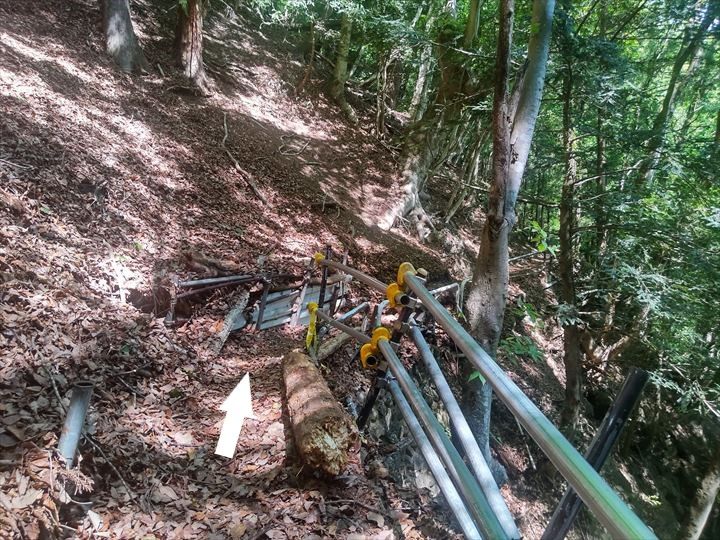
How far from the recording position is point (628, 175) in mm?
7562

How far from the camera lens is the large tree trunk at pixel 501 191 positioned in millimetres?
4820

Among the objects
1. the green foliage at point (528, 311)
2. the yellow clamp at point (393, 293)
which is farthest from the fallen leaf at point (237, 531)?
the green foliage at point (528, 311)

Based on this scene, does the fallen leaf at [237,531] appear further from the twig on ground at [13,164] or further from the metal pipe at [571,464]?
the twig on ground at [13,164]

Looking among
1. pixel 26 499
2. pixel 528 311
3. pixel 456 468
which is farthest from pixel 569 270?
pixel 26 499

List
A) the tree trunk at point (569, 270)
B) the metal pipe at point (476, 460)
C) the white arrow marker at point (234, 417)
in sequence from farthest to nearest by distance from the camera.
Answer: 1. the tree trunk at point (569, 270)
2. the white arrow marker at point (234, 417)
3. the metal pipe at point (476, 460)

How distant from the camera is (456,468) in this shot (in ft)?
4.88

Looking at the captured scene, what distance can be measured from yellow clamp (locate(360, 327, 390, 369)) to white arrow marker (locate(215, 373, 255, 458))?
88 centimetres

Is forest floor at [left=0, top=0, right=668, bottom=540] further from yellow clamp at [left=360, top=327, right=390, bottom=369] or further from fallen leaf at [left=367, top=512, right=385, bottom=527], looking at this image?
yellow clamp at [left=360, top=327, right=390, bottom=369]

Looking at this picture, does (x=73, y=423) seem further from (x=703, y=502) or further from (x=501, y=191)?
(x=703, y=502)

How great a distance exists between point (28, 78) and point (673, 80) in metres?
12.0

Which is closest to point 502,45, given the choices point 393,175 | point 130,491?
point 130,491

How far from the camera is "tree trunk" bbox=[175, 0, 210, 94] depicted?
961 centimetres

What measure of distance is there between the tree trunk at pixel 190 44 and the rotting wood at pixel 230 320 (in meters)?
6.95

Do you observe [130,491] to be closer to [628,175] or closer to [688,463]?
[628,175]
